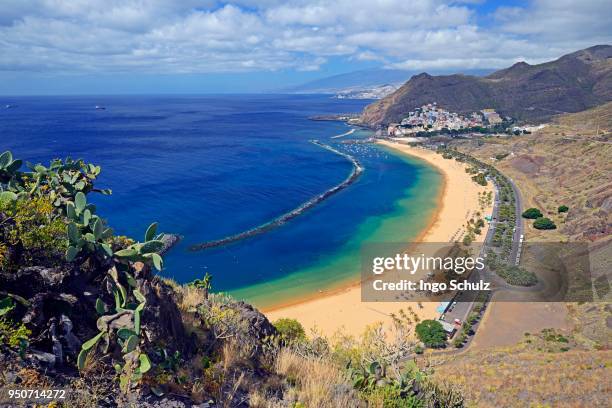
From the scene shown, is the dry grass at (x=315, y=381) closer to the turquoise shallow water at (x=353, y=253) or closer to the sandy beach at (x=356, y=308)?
the sandy beach at (x=356, y=308)

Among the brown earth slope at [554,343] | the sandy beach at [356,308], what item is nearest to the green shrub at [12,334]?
the brown earth slope at [554,343]

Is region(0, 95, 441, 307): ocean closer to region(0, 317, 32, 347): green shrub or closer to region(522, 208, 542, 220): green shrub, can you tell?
region(522, 208, 542, 220): green shrub

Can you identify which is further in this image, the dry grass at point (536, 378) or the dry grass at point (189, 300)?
the dry grass at point (536, 378)

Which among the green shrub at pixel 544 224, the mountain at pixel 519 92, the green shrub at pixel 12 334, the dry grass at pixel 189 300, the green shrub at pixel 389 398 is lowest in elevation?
the green shrub at pixel 544 224

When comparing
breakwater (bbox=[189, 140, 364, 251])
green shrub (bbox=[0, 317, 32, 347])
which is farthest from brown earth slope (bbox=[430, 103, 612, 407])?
breakwater (bbox=[189, 140, 364, 251])

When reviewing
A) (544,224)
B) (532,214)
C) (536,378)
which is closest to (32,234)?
(536,378)
